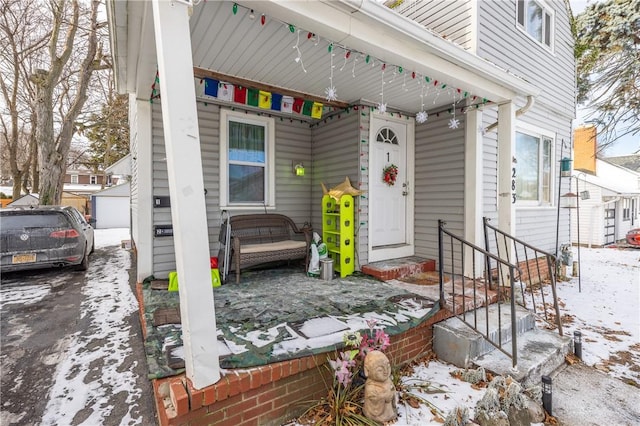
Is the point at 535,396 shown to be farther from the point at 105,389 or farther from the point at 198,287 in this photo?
the point at 105,389

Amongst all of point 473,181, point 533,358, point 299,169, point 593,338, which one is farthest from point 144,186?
point 593,338

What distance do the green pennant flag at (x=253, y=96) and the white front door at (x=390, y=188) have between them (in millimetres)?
1719

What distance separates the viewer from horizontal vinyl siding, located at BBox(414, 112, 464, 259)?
14.6 feet

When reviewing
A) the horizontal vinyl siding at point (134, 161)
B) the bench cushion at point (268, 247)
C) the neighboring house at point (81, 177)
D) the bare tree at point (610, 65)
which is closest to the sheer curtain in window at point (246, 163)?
the bench cushion at point (268, 247)

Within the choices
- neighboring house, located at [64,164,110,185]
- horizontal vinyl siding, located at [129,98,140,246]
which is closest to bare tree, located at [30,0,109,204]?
horizontal vinyl siding, located at [129,98,140,246]

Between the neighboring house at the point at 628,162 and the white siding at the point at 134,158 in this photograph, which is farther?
the neighboring house at the point at 628,162

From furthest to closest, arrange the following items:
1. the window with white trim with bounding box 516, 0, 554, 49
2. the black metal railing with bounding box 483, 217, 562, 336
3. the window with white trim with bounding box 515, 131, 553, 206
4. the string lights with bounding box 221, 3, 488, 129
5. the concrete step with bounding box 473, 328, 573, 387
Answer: the window with white trim with bounding box 515, 131, 553, 206, the window with white trim with bounding box 516, 0, 554, 49, the black metal railing with bounding box 483, 217, 562, 336, the string lights with bounding box 221, 3, 488, 129, the concrete step with bounding box 473, 328, 573, 387

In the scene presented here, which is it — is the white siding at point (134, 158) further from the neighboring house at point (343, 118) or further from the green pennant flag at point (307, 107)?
the green pennant flag at point (307, 107)

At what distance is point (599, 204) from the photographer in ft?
39.0

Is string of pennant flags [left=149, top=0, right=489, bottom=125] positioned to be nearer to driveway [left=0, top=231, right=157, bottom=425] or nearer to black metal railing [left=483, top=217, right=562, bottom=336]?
black metal railing [left=483, top=217, right=562, bottom=336]

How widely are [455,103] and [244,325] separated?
4.16 metres

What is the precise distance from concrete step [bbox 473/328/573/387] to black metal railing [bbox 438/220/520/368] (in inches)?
3.5

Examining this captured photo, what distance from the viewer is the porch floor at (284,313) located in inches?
82.1

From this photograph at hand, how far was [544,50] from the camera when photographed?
593cm
